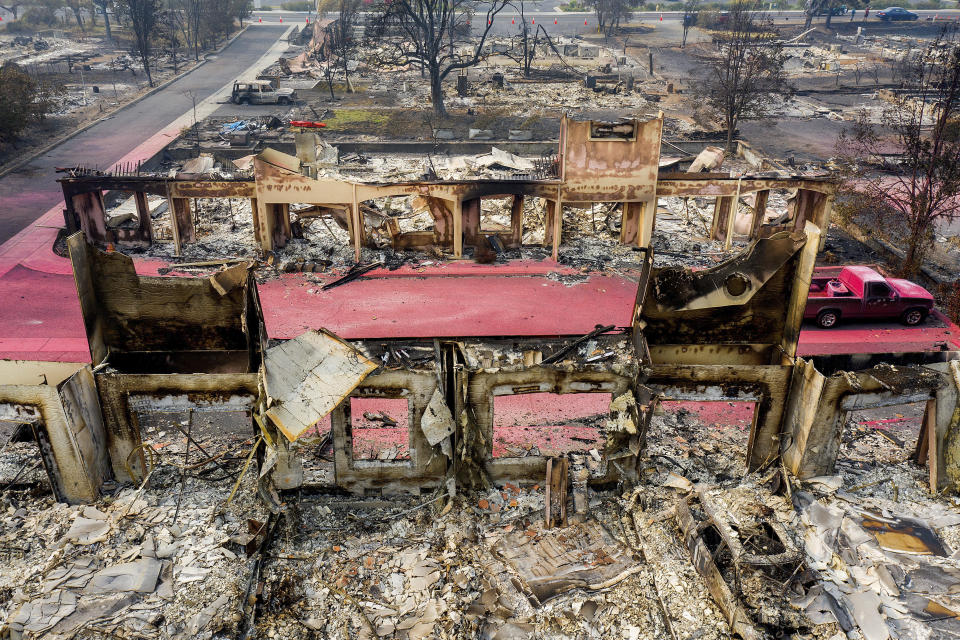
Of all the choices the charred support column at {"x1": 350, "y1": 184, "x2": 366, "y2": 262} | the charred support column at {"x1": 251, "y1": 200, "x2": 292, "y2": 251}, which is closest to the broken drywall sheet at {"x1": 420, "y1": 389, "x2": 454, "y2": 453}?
the charred support column at {"x1": 350, "y1": 184, "x2": 366, "y2": 262}

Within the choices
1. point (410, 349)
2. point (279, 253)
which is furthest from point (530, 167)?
point (410, 349)

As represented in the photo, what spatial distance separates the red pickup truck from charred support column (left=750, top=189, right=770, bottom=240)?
18.4ft

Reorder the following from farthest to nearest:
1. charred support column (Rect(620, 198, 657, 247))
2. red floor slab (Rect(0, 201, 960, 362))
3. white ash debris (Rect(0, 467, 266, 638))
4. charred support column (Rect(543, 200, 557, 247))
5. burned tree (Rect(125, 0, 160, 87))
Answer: burned tree (Rect(125, 0, 160, 87)) → charred support column (Rect(543, 200, 557, 247)) → charred support column (Rect(620, 198, 657, 247)) → red floor slab (Rect(0, 201, 960, 362)) → white ash debris (Rect(0, 467, 266, 638))

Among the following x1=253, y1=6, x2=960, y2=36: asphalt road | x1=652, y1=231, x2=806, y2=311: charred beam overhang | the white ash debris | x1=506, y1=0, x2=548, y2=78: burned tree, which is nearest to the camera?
the white ash debris

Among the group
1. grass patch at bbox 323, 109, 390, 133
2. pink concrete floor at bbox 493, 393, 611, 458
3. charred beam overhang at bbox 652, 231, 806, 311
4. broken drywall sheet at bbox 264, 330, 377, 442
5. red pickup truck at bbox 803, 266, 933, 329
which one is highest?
charred beam overhang at bbox 652, 231, 806, 311

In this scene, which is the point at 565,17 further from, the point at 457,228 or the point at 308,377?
the point at 308,377

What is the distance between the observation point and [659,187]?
24734 millimetres

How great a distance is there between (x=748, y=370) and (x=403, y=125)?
31.5 metres

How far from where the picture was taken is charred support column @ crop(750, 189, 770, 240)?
26155mm

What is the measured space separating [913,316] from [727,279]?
10.2 meters

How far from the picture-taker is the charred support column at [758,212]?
26155 millimetres

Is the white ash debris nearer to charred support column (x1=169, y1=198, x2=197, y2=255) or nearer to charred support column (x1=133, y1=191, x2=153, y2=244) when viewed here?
charred support column (x1=169, y1=198, x2=197, y2=255)

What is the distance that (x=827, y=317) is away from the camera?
20.9 metres

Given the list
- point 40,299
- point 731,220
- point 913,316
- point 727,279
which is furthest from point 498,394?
point 40,299
